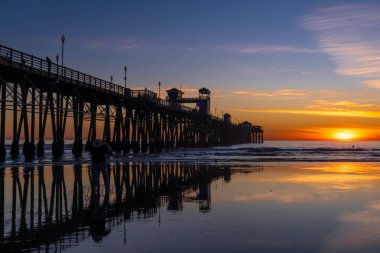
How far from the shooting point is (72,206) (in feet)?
33.2

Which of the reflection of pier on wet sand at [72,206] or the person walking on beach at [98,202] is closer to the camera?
the reflection of pier on wet sand at [72,206]

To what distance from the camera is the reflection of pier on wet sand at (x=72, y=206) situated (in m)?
7.05

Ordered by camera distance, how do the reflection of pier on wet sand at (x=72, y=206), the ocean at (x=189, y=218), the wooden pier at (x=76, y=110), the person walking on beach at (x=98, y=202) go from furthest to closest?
the wooden pier at (x=76, y=110)
the person walking on beach at (x=98, y=202)
the reflection of pier on wet sand at (x=72, y=206)
the ocean at (x=189, y=218)

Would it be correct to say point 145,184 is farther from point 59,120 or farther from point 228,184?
point 59,120

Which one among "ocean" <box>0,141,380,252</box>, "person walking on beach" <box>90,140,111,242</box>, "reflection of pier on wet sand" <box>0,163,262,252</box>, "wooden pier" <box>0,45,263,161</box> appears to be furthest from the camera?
"wooden pier" <box>0,45,263,161</box>

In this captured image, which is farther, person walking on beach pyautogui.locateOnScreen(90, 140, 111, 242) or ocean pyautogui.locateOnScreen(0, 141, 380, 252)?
person walking on beach pyautogui.locateOnScreen(90, 140, 111, 242)

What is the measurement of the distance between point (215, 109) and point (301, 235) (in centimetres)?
14205

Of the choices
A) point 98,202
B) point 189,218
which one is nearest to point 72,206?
point 98,202

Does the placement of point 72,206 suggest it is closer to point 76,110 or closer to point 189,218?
point 189,218

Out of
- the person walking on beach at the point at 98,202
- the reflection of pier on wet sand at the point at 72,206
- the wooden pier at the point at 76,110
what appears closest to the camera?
the reflection of pier on wet sand at the point at 72,206

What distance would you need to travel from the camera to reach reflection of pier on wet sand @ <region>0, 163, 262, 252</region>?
7047 millimetres

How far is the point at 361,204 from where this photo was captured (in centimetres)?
1035

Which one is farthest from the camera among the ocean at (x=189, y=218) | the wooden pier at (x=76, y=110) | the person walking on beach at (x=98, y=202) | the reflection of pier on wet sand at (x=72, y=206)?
the wooden pier at (x=76, y=110)

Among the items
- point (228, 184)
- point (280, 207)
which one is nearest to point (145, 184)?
point (228, 184)
